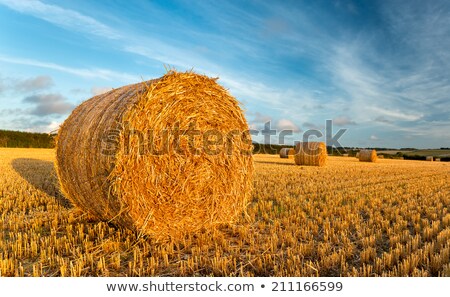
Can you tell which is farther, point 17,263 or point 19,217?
point 19,217

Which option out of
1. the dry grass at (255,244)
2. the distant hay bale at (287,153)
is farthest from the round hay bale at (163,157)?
the distant hay bale at (287,153)

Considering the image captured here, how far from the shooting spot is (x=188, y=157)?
5.12 m

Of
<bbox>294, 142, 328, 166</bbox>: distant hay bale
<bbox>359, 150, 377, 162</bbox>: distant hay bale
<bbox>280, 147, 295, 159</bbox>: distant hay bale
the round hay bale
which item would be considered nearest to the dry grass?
the round hay bale

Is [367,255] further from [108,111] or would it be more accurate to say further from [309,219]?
[108,111]

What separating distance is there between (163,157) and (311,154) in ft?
49.8

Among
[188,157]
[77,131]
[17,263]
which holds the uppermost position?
[77,131]

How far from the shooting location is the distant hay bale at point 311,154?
18875mm

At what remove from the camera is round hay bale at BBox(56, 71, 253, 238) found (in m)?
4.61

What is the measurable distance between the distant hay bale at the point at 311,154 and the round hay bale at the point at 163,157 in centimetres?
1358

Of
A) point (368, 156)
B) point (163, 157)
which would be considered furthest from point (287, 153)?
point (163, 157)

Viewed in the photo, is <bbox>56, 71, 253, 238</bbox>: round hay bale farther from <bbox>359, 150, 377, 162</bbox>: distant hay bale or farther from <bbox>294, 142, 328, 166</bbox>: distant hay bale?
<bbox>359, 150, 377, 162</bbox>: distant hay bale

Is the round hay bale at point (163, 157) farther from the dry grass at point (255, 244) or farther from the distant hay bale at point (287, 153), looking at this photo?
the distant hay bale at point (287, 153)
